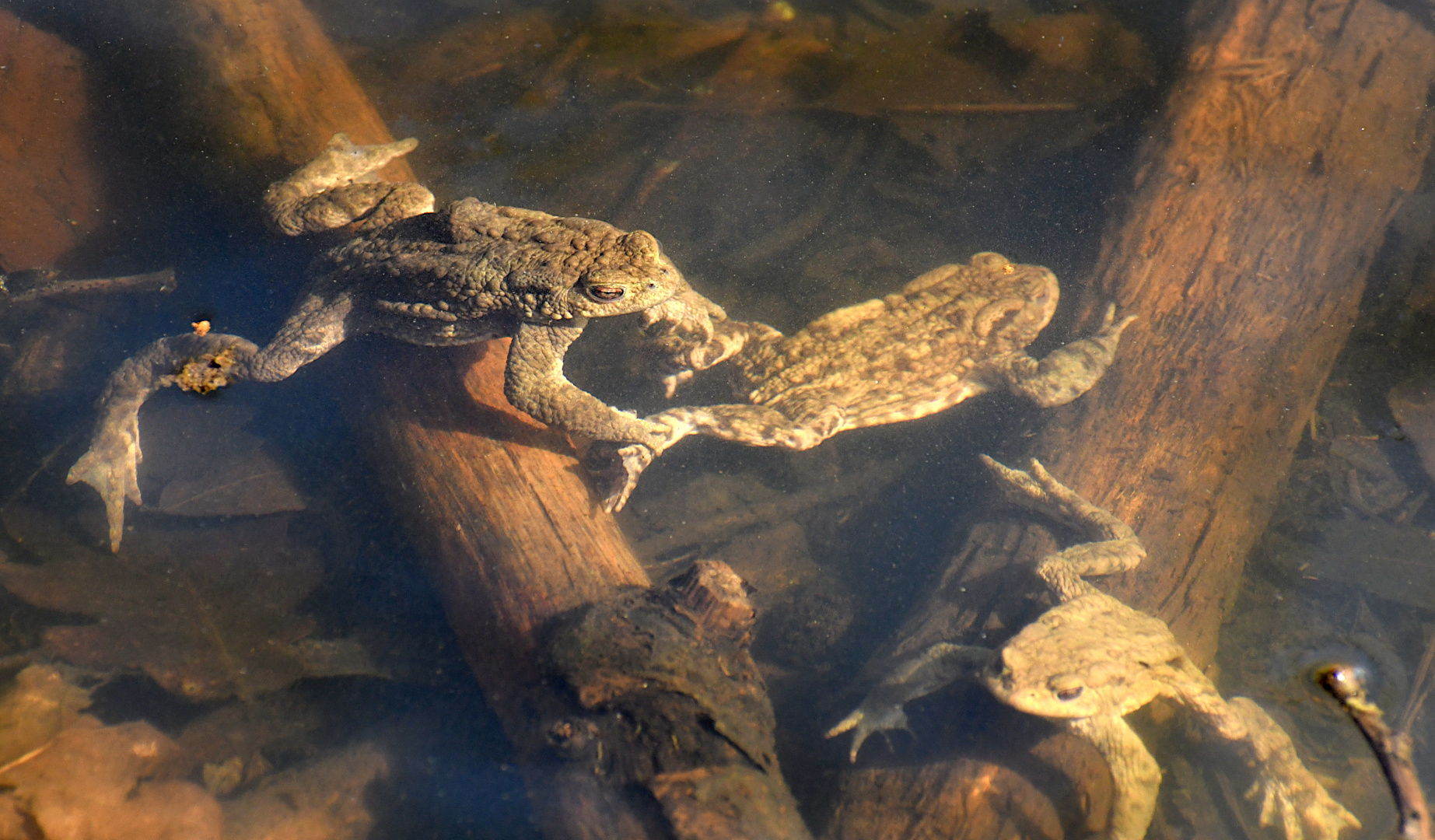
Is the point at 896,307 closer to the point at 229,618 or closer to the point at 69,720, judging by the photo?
the point at 229,618

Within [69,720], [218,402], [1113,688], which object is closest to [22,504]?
[218,402]

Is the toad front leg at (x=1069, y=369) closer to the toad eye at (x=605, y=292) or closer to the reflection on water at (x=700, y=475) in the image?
the reflection on water at (x=700, y=475)

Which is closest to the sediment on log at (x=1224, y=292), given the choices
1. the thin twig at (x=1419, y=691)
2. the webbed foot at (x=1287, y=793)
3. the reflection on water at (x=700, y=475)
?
the reflection on water at (x=700, y=475)

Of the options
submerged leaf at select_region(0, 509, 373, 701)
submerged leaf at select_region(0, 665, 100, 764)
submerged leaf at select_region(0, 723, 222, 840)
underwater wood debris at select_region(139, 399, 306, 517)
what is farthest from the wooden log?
submerged leaf at select_region(0, 665, 100, 764)

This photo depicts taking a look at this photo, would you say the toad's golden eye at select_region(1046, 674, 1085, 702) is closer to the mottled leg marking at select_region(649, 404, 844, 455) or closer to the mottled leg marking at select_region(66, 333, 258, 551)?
the mottled leg marking at select_region(649, 404, 844, 455)

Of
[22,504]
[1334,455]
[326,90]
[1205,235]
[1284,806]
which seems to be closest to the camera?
[1284,806]

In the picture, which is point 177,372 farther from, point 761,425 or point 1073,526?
point 1073,526
